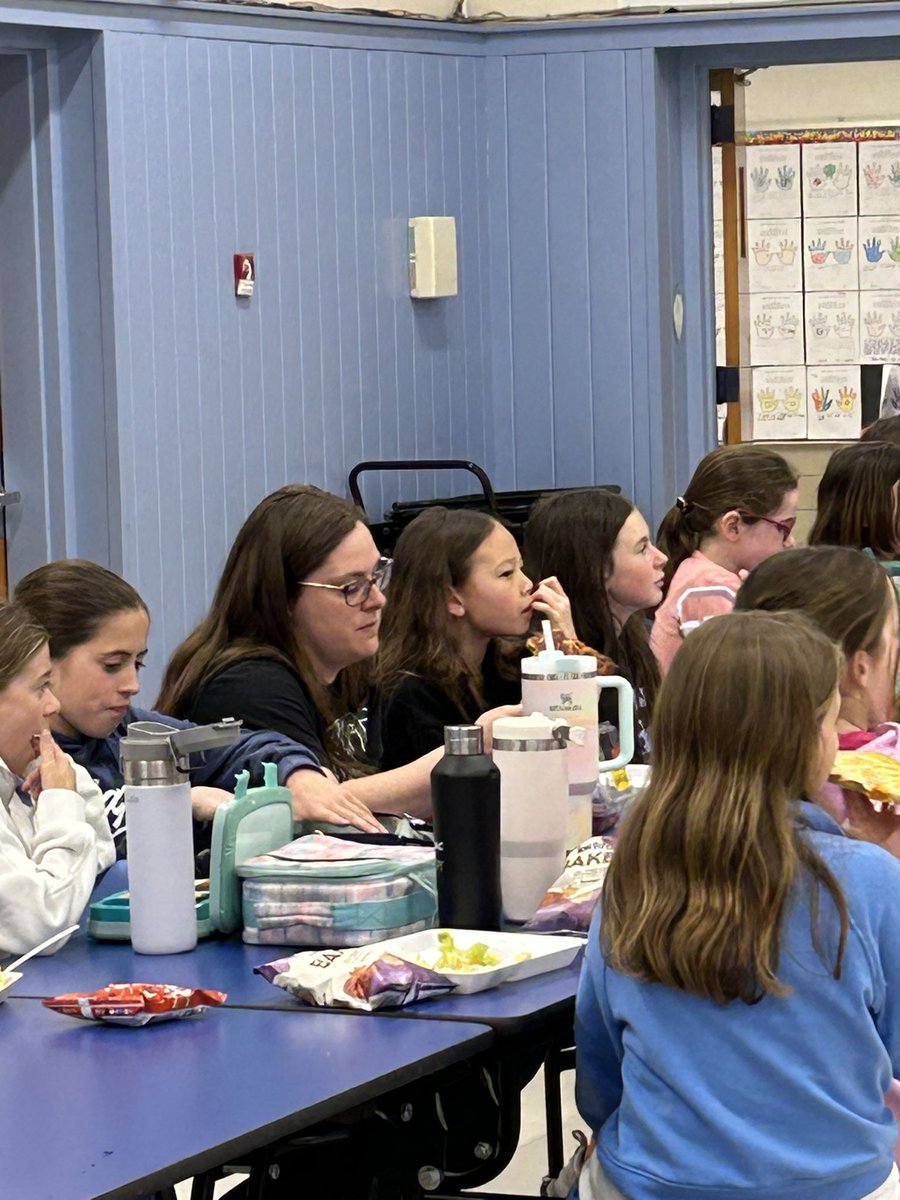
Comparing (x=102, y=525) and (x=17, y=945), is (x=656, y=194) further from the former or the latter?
(x=17, y=945)

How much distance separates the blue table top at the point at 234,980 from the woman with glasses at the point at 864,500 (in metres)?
2.35

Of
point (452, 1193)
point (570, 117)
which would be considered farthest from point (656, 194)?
point (452, 1193)

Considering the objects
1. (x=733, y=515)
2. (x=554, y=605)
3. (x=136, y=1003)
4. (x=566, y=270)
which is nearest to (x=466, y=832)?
(x=136, y=1003)

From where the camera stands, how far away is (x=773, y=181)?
910cm

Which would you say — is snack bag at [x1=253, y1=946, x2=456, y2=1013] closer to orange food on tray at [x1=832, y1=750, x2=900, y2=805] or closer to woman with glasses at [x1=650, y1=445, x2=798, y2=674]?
orange food on tray at [x1=832, y1=750, x2=900, y2=805]

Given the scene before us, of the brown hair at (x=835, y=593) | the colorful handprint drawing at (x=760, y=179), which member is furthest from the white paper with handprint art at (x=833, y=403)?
the brown hair at (x=835, y=593)

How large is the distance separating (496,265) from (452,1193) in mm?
4407

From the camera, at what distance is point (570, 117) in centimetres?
631

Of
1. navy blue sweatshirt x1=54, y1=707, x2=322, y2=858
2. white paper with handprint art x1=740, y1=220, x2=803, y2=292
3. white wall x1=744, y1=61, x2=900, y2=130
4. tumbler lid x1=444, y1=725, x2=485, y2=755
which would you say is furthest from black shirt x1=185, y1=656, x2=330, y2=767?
white wall x1=744, y1=61, x2=900, y2=130

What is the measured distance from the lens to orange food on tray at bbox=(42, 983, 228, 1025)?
2053 mm

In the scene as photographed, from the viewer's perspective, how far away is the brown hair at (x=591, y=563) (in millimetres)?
3801

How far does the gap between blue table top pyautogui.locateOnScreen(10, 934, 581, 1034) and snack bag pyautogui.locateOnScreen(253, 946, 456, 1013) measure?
0.02 meters

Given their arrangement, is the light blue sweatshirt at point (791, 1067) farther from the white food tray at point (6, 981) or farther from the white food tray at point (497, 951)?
the white food tray at point (6, 981)

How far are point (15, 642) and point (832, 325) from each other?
7.01 metres
